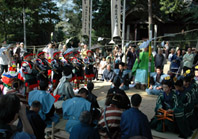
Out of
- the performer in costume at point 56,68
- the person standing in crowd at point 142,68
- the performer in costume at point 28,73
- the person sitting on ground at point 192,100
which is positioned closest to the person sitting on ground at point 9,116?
the person sitting on ground at point 192,100

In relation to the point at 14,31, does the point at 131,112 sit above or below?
below

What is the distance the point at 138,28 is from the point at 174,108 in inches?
739

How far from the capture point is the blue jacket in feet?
8.43

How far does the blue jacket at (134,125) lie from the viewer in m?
2.57

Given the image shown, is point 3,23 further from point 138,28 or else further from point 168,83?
point 168,83

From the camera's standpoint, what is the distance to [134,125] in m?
2.59

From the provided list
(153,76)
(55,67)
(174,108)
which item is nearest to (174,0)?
(153,76)

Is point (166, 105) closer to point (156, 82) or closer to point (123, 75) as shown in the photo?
point (156, 82)

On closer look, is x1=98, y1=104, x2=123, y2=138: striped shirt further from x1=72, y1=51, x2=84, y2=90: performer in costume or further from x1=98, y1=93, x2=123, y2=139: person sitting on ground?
x1=72, y1=51, x2=84, y2=90: performer in costume

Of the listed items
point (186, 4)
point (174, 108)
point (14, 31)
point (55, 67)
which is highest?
point (186, 4)

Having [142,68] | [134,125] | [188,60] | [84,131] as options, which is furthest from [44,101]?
[188,60]

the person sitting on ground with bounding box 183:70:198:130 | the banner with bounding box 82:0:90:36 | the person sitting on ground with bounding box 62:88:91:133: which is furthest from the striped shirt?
the banner with bounding box 82:0:90:36

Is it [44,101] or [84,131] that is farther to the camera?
[44,101]

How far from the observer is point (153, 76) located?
7102 millimetres
